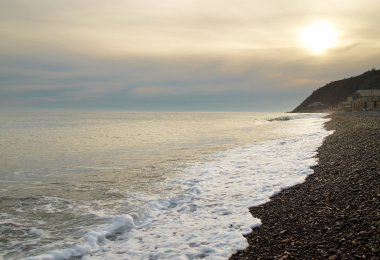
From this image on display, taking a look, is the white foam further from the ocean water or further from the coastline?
the coastline

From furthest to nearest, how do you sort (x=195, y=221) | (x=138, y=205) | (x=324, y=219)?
(x=138, y=205) < (x=195, y=221) < (x=324, y=219)

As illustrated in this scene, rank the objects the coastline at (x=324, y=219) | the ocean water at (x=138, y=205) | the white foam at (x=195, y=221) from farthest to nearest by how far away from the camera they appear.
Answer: the ocean water at (x=138, y=205)
the white foam at (x=195, y=221)
the coastline at (x=324, y=219)

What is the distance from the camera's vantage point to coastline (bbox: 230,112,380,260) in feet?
24.0

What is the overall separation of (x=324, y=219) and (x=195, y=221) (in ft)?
13.4

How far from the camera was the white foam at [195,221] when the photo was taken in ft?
30.0

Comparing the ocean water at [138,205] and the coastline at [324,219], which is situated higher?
the coastline at [324,219]

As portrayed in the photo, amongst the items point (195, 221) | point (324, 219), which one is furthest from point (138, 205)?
point (324, 219)

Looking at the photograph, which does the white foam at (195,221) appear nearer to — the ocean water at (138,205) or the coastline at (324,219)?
the ocean water at (138,205)

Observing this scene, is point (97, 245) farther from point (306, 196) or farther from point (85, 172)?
point (85, 172)

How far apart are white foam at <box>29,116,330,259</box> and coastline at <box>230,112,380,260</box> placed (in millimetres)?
642

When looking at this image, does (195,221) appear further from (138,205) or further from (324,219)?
(324,219)

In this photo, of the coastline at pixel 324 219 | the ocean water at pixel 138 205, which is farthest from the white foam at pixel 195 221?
the coastline at pixel 324 219

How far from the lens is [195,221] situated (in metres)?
11.4

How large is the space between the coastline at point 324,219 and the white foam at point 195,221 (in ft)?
2.11
